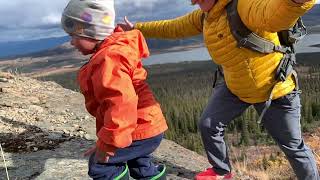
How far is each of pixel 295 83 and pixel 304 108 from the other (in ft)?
122

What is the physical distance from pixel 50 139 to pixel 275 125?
2.84 m

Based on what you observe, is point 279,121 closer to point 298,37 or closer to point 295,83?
point 295,83

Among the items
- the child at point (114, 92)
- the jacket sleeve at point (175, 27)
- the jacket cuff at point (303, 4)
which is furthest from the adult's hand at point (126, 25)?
the jacket cuff at point (303, 4)

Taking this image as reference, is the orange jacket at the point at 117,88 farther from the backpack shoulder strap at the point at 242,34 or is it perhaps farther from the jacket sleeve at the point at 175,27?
the jacket sleeve at the point at 175,27

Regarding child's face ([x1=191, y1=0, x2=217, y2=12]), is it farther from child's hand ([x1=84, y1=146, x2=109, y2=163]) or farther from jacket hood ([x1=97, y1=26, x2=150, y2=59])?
child's hand ([x1=84, y1=146, x2=109, y2=163])

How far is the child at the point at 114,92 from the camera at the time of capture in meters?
2.85

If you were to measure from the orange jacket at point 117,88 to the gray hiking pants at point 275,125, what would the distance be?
3.22ft

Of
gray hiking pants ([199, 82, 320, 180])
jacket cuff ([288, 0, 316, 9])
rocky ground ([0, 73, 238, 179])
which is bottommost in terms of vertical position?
rocky ground ([0, 73, 238, 179])

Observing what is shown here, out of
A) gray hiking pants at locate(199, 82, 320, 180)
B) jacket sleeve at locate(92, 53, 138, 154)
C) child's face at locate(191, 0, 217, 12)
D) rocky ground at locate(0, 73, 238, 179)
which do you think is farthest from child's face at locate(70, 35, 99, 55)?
rocky ground at locate(0, 73, 238, 179)

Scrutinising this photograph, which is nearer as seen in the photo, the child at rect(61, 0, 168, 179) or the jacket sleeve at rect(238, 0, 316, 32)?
the jacket sleeve at rect(238, 0, 316, 32)

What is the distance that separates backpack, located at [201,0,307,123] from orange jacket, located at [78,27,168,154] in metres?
0.60

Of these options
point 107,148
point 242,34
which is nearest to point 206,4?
point 242,34

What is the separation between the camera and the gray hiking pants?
3758 mm

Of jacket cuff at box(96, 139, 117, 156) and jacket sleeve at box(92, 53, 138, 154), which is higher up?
jacket sleeve at box(92, 53, 138, 154)
